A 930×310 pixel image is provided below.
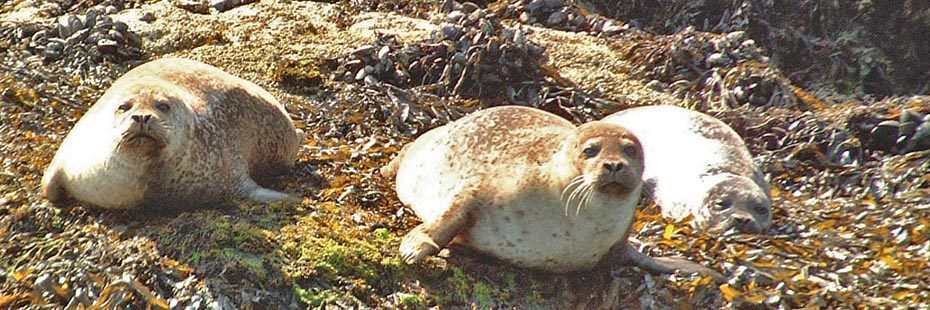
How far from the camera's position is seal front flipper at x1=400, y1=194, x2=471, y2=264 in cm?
548

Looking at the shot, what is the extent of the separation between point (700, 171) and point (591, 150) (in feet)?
7.91

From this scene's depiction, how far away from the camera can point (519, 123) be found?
6.13 metres

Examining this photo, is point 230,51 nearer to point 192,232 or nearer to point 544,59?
point 544,59

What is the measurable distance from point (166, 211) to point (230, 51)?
10.7 ft

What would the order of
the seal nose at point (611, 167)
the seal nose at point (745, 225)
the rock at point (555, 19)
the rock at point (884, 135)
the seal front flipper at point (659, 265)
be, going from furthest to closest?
the rock at point (555, 19), the rock at point (884, 135), the seal nose at point (745, 225), the seal front flipper at point (659, 265), the seal nose at point (611, 167)

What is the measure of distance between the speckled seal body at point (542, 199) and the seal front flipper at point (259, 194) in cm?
71

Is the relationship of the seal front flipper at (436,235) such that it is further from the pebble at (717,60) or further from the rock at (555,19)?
the rock at (555,19)

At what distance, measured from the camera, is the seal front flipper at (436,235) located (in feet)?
18.0

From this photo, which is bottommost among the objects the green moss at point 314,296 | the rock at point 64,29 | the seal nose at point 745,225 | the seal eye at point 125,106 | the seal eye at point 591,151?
the rock at point 64,29

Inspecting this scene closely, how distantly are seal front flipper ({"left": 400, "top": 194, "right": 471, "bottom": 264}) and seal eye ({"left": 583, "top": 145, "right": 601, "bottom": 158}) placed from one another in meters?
0.61

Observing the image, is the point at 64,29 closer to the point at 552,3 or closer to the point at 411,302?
the point at 552,3

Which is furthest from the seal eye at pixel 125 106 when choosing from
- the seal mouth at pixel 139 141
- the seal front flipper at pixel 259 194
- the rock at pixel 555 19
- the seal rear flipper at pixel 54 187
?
the rock at pixel 555 19

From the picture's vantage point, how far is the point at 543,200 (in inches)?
215

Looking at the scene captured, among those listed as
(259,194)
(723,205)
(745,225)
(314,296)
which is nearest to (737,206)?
(723,205)
